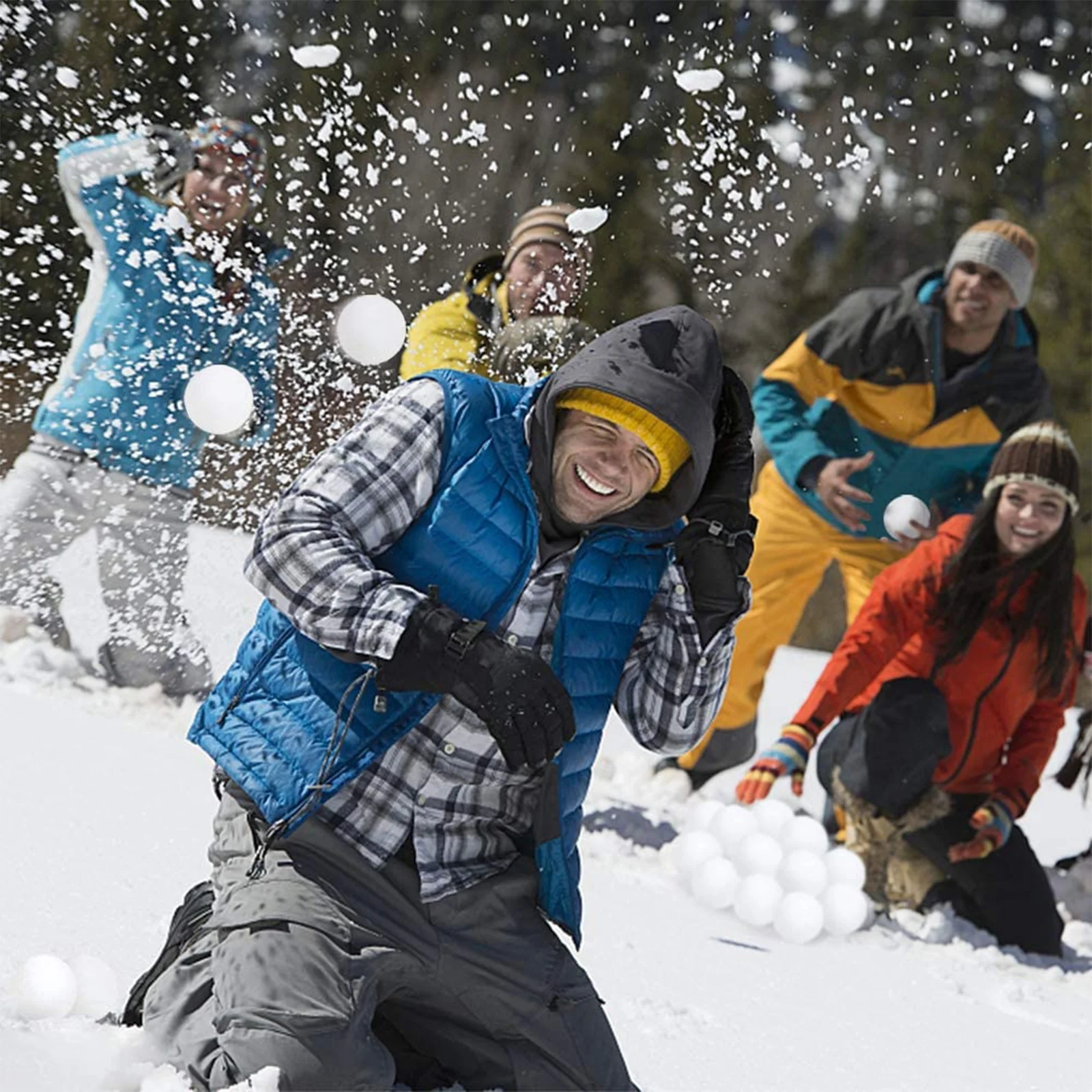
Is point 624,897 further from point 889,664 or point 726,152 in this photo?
point 726,152

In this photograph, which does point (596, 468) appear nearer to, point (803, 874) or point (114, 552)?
point (803, 874)

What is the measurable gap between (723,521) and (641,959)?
107 centimetres

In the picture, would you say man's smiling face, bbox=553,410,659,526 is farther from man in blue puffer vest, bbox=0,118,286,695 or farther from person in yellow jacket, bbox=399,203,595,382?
man in blue puffer vest, bbox=0,118,286,695

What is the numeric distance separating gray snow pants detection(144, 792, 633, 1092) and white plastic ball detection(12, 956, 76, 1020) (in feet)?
0.51

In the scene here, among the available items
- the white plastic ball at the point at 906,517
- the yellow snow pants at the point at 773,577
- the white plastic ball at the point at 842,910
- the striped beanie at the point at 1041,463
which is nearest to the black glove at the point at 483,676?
the white plastic ball at the point at 842,910

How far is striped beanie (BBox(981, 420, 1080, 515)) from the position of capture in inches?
133

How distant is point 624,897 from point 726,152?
6.00 m

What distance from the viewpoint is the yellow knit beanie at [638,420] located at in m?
1.74

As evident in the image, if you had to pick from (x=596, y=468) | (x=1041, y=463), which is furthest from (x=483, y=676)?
(x=1041, y=463)

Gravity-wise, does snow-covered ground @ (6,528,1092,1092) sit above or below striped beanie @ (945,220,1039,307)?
below

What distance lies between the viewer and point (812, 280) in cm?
899

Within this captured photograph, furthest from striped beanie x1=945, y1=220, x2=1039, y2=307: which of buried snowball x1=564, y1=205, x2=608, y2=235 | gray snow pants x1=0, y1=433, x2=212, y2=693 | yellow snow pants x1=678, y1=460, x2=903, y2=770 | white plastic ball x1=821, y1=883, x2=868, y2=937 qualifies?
gray snow pants x1=0, y1=433, x2=212, y2=693

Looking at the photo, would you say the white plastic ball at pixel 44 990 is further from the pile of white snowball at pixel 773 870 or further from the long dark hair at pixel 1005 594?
the long dark hair at pixel 1005 594

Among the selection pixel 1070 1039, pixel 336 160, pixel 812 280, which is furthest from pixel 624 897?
pixel 812 280
